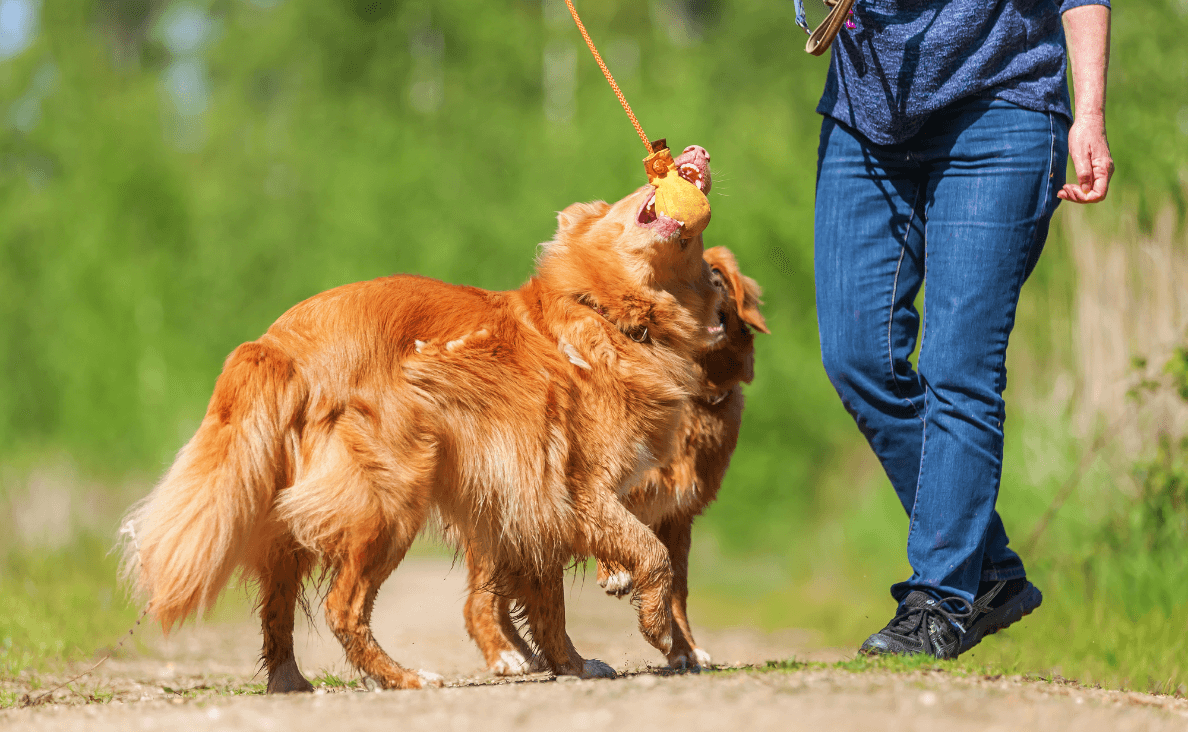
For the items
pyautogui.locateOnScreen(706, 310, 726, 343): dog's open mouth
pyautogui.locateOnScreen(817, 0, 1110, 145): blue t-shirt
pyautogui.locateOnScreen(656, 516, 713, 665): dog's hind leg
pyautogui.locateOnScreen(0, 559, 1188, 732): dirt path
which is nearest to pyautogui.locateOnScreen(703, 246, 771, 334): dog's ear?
pyautogui.locateOnScreen(706, 310, 726, 343): dog's open mouth

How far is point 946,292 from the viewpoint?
3.21m

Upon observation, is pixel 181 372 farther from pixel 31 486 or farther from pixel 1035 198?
pixel 1035 198

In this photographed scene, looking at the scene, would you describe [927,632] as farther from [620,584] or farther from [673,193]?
[673,193]

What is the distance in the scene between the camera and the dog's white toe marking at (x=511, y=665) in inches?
160

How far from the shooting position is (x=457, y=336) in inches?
129

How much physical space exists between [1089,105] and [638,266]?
58.1 inches

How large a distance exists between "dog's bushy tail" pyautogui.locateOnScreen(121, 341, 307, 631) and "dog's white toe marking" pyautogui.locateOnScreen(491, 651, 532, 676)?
4.69ft

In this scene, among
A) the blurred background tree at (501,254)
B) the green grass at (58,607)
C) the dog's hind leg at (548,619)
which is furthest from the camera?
the blurred background tree at (501,254)

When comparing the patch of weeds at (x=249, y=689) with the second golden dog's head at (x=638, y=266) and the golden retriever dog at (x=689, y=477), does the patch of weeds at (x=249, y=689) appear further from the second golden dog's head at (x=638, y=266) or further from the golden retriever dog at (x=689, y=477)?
the second golden dog's head at (x=638, y=266)

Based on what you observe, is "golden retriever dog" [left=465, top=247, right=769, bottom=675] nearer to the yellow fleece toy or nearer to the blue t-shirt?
the yellow fleece toy

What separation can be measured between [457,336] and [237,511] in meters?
0.84

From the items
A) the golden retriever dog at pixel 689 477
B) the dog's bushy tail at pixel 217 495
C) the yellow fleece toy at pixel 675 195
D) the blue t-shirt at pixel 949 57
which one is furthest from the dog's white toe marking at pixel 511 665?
the blue t-shirt at pixel 949 57

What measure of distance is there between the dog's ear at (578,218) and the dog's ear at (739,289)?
0.71 metres

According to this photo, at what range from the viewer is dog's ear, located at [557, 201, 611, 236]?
3.87 m
